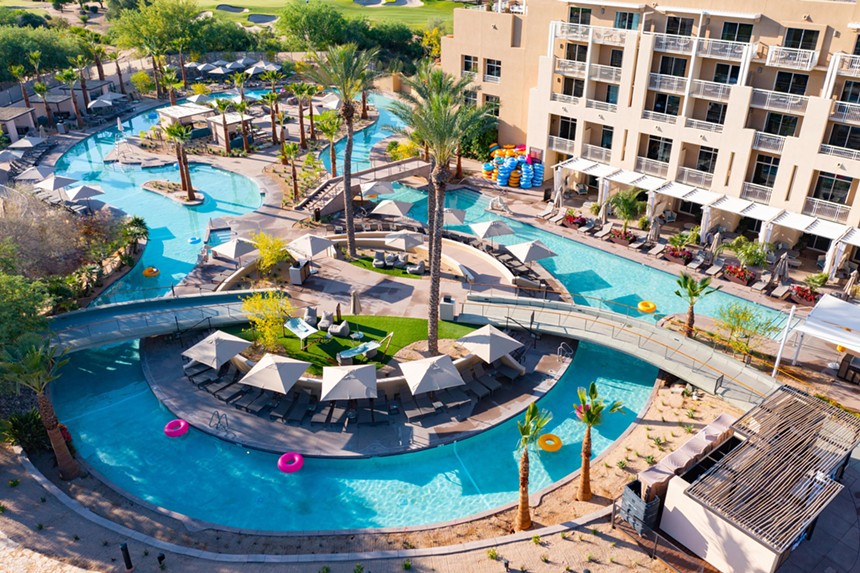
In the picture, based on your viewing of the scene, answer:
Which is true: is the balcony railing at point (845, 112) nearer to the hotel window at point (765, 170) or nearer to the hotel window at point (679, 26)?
the hotel window at point (765, 170)

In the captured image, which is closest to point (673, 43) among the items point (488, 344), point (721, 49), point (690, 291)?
point (721, 49)

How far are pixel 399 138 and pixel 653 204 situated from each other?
28268mm

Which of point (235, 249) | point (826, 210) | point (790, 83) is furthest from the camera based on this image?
point (790, 83)

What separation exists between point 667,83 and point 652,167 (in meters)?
5.58

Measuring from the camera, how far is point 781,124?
127ft

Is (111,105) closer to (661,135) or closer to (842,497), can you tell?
(661,135)

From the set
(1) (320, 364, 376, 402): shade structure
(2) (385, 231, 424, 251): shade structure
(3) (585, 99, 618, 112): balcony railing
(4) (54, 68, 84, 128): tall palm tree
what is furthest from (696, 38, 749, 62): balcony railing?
(4) (54, 68, 84, 128): tall palm tree

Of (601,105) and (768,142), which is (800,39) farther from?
(601,105)

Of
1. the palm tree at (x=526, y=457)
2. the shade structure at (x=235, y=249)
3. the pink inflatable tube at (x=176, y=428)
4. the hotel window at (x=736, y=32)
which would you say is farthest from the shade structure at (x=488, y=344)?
the hotel window at (x=736, y=32)

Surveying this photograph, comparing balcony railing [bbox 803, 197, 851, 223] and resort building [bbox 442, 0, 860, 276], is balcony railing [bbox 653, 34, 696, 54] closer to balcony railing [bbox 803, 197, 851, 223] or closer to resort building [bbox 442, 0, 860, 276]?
resort building [bbox 442, 0, 860, 276]

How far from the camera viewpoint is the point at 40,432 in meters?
24.6

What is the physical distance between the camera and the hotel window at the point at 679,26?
4053cm

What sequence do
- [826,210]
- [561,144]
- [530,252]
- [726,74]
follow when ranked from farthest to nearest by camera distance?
[561,144] < [726,74] < [826,210] < [530,252]

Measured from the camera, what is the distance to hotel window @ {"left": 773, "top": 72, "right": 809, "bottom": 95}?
122 ft
